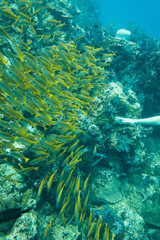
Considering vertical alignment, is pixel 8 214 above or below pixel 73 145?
below

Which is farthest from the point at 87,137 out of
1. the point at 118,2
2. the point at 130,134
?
the point at 118,2

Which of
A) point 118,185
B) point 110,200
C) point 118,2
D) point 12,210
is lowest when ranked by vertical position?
point 12,210

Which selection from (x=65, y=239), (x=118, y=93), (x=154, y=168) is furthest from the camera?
(x=154, y=168)

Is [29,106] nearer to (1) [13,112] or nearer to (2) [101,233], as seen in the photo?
(1) [13,112]

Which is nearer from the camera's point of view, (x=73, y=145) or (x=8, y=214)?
(x=8, y=214)

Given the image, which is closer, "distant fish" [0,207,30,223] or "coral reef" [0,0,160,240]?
"distant fish" [0,207,30,223]

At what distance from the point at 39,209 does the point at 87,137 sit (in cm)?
212

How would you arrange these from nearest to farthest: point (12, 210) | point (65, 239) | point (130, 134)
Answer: point (12, 210)
point (65, 239)
point (130, 134)

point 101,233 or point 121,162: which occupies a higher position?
point 121,162

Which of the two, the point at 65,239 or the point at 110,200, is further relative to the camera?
the point at 110,200

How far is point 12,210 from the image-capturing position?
1774mm

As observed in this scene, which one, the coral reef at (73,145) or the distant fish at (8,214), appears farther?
the coral reef at (73,145)

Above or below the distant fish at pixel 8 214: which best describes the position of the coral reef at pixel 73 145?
above

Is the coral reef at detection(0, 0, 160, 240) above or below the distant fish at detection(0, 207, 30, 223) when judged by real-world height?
above
